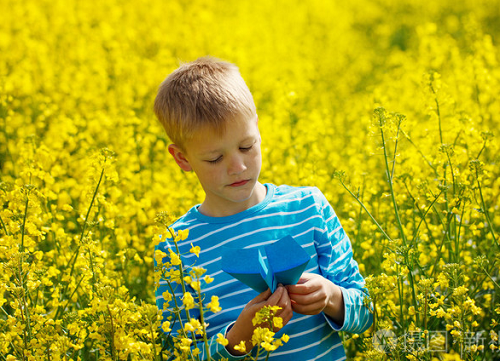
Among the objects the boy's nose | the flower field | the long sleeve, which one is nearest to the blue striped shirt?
the long sleeve

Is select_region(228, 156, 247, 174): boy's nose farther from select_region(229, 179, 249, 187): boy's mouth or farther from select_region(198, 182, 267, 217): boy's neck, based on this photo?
select_region(198, 182, 267, 217): boy's neck

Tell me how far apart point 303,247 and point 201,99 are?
63 centimetres

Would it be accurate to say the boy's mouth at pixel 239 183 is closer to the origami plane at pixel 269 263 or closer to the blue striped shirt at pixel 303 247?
the blue striped shirt at pixel 303 247

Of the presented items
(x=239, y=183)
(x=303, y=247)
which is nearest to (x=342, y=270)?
(x=303, y=247)

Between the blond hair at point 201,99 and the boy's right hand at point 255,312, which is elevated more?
the blond hair at point 201,99

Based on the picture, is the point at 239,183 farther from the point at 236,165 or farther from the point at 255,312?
the point at 255,312

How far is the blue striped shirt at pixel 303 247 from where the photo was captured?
190 cm

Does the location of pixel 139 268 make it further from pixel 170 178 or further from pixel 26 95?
pixel 26 95

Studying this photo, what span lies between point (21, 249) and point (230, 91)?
97cm

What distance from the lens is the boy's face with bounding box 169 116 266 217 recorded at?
1.80 meters

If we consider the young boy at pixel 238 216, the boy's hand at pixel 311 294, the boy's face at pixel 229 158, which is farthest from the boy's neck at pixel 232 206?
the boy's hand at pixel 311 294

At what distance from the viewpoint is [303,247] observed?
1925 millimetres

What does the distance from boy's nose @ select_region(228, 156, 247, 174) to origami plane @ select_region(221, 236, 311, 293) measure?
378 millimetres

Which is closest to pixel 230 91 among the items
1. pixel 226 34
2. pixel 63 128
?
pixel 63 128
